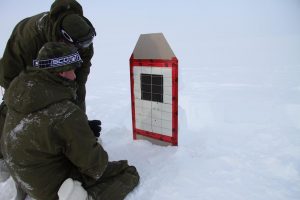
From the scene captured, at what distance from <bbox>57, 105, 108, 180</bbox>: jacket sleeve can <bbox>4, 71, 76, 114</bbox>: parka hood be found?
0.58ft

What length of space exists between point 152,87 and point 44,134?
1.61 metres

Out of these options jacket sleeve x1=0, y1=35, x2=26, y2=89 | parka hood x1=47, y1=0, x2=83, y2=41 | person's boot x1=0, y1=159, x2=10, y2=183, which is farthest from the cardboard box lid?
person's boot x1=0, y1=159, x2=10, y2=183

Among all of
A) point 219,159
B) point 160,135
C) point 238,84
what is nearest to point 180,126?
point 160,135

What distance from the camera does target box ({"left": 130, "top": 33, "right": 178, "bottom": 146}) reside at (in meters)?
3.02

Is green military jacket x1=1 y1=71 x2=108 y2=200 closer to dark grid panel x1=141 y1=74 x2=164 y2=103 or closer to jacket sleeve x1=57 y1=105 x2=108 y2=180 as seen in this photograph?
jacket sleeve x1=57 y1=105 x2=108 y2=180

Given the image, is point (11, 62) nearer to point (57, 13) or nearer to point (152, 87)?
point (57, 13)

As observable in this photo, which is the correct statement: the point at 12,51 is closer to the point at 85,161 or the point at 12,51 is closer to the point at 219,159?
the point at 85,161

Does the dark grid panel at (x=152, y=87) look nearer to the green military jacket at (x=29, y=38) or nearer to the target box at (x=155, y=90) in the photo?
the target box at (x=155, y=90)

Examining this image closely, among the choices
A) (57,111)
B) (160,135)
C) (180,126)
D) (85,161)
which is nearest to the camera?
(57,111)

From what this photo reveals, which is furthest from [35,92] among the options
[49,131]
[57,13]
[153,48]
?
[153,48]

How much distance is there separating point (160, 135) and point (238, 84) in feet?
17.8

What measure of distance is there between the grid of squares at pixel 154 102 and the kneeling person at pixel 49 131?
1.20 meters

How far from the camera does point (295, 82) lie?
809cm

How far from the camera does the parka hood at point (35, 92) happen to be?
1890 millimetres
